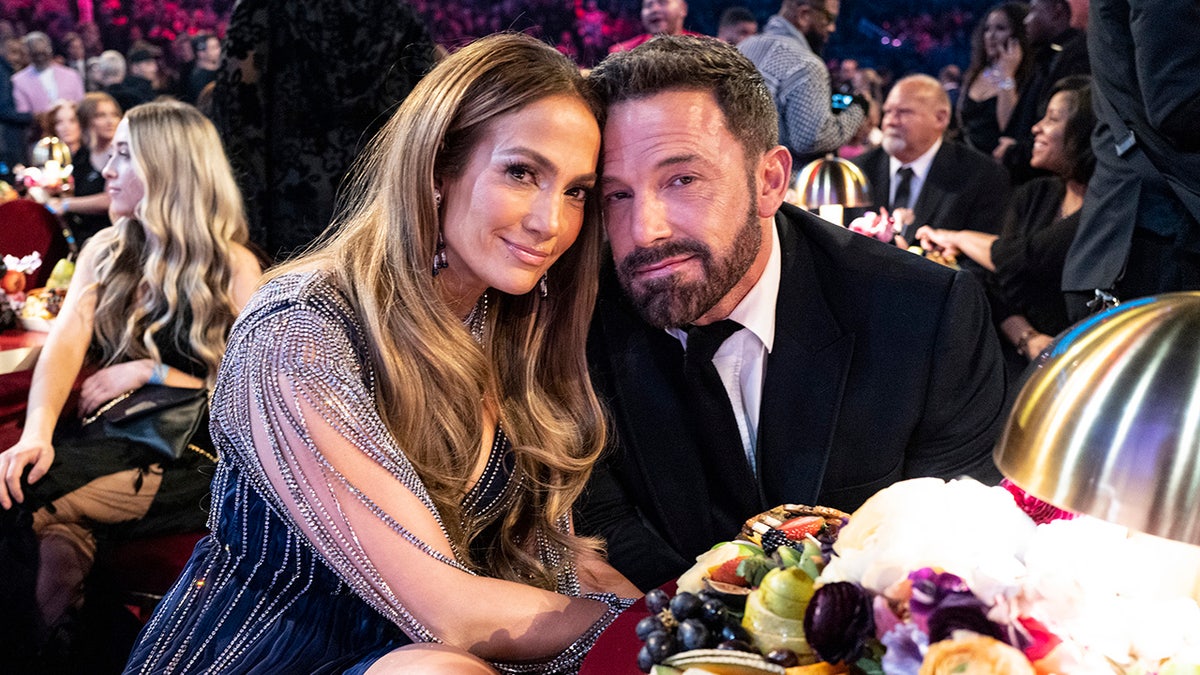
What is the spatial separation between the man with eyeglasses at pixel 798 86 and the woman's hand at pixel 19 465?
2839 millimetres

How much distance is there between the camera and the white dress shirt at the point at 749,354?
2082 mm

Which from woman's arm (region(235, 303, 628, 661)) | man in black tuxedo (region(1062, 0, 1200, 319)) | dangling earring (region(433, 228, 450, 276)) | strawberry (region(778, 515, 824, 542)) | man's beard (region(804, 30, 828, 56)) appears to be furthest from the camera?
man's beard (region(804, 30, 828, 56))

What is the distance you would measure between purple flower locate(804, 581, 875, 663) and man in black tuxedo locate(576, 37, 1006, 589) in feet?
3.30

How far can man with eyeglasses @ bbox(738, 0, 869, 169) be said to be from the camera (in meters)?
4.33

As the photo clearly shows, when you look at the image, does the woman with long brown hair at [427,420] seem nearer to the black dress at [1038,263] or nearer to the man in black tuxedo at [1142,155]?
the man in black tuxedo at [1142,155]

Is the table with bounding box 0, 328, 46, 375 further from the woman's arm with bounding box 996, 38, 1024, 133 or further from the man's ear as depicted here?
the woman's arm with bounding box 996, 38, 1024, 133

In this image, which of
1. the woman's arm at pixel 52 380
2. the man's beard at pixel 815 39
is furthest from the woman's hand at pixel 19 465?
the man's beard at pixel 815 39

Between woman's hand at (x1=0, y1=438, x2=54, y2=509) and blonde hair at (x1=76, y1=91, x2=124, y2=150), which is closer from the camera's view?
woman's hand at (x1=0, y1=438, x2=54, y2=509)

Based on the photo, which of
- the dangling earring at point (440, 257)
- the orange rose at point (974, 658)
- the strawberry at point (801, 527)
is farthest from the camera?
the dangling earring at point (440, 257)

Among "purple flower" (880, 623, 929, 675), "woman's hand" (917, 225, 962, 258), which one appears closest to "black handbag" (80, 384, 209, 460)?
"purple flower" (880, 623, 929, 675)

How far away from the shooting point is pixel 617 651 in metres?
1.32

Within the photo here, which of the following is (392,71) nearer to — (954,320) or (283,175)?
(283,175)

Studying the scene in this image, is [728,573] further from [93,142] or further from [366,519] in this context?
[93,142]

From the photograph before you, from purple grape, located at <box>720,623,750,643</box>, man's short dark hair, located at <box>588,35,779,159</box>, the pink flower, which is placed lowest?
purple grape, located at <box>720,623,750,643</box>
